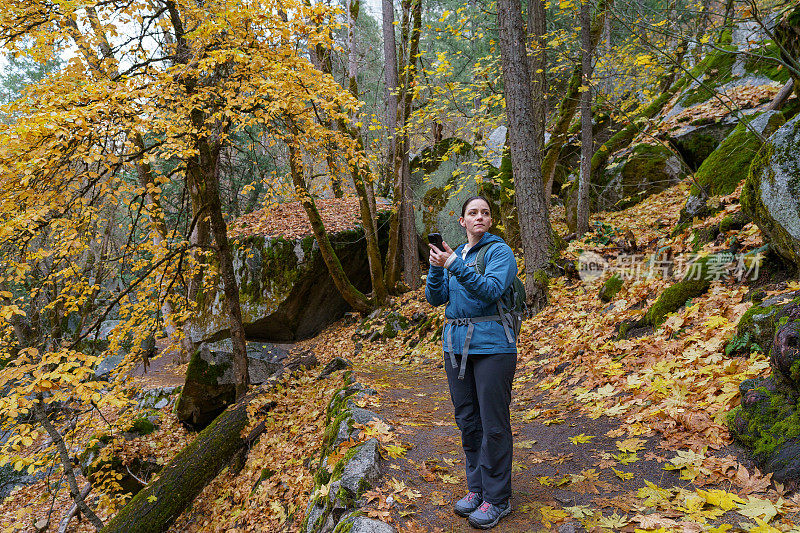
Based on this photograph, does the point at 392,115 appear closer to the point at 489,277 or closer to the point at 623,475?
the point at 489,277

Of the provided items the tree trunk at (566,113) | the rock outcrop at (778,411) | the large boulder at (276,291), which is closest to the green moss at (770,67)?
the tree trunk at (566,113)

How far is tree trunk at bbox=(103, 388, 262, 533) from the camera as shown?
5211 millimetres

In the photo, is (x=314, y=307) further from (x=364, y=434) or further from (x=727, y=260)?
(x=727, y=260)

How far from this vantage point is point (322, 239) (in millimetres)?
11273

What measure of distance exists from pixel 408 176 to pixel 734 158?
797cm

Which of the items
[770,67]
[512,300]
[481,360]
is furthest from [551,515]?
[770,67]

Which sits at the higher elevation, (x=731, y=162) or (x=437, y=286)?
(x=731, y=162)

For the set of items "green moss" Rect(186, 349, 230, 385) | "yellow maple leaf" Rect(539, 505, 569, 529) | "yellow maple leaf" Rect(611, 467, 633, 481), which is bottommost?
"green moss" Rect(186, 349, 230, 385)

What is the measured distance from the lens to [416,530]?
2.65m

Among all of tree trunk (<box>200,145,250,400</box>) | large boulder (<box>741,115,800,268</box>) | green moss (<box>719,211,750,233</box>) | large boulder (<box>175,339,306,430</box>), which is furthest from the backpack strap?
large boulder (<box>175,339,306,430</box>)

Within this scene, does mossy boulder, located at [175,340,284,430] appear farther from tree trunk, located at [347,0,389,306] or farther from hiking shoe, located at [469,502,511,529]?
hiking shoe, located at [469,502,511,529]

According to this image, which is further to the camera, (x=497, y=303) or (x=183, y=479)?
(x=183, y=479)

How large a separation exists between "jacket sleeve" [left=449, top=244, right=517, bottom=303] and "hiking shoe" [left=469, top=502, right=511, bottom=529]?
1.36m

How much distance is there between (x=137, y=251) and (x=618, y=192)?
37.0 feet
